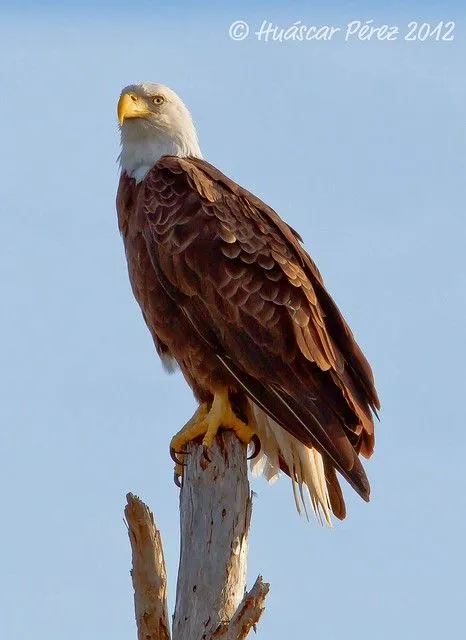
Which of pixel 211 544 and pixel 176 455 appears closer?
pixel 211 544

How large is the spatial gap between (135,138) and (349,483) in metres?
2.87

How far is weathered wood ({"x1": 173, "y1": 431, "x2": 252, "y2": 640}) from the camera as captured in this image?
5.88m

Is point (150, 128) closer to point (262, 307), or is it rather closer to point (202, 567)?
point (262, 307)

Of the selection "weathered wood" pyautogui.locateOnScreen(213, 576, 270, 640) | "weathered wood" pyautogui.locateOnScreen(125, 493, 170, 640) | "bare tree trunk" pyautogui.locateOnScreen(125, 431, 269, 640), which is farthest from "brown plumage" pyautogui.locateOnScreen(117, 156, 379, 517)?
"weathered wood" pyautogui.locateOnScreen(213, 576, 270, 640)

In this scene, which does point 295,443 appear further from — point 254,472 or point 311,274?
point 311,274

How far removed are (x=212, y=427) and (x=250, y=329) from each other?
648 millimetres

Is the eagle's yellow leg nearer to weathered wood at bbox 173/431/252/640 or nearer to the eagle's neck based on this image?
weathered wood at bbox 173/431/252/640

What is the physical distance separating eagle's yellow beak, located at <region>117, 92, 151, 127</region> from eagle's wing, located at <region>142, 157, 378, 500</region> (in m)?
0.68

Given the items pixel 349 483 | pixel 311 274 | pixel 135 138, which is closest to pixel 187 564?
pixel 349 483

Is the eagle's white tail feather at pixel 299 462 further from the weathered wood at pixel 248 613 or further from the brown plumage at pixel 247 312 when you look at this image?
the weathered wood at pixel 248 613

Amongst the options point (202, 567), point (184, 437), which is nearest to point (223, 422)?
point (184, 437)

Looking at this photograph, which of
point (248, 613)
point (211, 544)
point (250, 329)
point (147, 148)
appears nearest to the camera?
point (248, 613)

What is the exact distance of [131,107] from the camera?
27.2 feet

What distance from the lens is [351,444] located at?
6883mm
